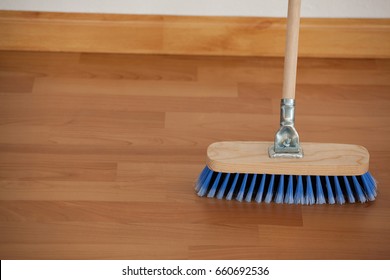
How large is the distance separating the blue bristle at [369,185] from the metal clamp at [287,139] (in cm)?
13

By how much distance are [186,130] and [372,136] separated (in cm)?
40

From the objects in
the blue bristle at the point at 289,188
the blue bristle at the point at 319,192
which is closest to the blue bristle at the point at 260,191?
the blue bristle at the point at 289,188

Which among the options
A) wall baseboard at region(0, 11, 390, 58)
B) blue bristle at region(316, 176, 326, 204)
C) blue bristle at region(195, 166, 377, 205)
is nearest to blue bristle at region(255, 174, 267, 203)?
blue bristle at region(195, 166, 377, 205)

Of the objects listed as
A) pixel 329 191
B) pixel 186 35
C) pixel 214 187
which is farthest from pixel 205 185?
pixel 186 35

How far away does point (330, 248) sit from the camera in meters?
1.62

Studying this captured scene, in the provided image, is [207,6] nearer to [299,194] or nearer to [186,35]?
[186,35]

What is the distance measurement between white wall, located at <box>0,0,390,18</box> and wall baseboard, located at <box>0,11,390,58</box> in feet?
0.05

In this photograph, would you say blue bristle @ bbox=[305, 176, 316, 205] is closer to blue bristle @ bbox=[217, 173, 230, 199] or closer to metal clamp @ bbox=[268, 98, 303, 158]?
metal clamp @ bbox=[268, 98, 303, 158]

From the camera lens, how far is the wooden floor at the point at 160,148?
1.63 meters

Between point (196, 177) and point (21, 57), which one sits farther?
point (21, 57)

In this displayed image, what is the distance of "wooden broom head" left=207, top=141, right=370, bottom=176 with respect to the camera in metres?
1.68

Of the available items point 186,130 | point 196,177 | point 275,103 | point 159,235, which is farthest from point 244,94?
point 159,235

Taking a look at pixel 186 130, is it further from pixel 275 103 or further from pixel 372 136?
pixel 372 136

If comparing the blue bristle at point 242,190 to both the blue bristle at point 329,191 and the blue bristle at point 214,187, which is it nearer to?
the blue bristle at point 214,187
